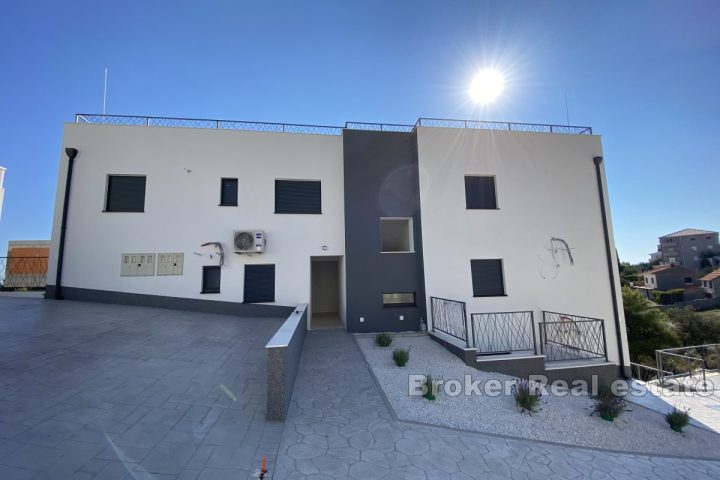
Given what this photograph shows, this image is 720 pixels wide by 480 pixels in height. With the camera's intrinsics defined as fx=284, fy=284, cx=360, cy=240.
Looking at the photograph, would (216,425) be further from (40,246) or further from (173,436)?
(40,246)

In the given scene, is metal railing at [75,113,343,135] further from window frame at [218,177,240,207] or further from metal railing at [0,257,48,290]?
metal railing at [0,257,48,290]

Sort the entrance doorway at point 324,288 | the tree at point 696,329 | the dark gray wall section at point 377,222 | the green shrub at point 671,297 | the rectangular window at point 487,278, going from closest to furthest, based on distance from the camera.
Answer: the dark gray wall section at point 377,222 → the rectangular window at point 487,278 → the entrance doorway at point 324,288 → the tree at point 696,329 → the green shrub at point 671,297

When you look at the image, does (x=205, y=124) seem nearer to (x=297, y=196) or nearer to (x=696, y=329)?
(x=297, y=196)

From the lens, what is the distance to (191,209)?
344 inches

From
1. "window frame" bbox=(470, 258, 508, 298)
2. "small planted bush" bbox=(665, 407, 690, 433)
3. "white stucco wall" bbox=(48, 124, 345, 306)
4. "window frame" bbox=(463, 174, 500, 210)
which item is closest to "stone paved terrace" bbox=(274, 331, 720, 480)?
"small planted bush" bbox=(665, 407, 690, 433)

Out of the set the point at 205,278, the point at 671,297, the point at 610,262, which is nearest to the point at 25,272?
the point at 205,278

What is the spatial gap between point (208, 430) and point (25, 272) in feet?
41.4

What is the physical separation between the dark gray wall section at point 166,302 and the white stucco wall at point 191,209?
0.16m

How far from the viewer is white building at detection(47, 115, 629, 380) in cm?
852

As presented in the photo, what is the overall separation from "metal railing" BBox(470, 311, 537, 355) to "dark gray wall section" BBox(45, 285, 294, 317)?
6.15m

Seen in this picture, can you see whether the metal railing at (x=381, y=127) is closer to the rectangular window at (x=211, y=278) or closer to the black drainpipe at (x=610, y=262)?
the rectangular window at (x=211, y=278)

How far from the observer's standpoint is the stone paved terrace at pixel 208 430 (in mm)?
2553

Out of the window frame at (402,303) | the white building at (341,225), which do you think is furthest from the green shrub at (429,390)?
the window frame at (402,303)

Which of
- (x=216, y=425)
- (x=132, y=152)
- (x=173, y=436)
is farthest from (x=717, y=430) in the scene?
(x=132, y=152)
